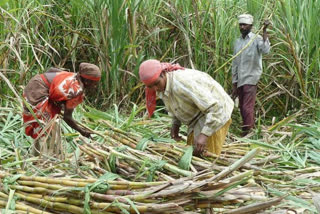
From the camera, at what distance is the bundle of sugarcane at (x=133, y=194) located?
6.82 feet

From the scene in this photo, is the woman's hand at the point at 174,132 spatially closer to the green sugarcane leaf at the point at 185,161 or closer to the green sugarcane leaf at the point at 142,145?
the green sugarcane leaf at the point at 142,145

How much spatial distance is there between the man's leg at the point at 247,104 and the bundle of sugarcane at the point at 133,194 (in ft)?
9.75

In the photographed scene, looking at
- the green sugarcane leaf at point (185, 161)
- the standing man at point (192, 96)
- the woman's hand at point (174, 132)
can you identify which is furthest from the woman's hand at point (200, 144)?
the woman's hand at point (174, 132)

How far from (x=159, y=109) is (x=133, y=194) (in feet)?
9.32

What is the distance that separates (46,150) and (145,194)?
93 cm

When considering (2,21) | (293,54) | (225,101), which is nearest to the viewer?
(225,101)

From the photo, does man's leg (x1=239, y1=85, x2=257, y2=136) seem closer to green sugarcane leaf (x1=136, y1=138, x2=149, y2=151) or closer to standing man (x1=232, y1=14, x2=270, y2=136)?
standing man (x1=232, y1=14, x2=270, y2=136)

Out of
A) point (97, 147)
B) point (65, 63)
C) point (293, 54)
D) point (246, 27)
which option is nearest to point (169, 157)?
point (97, 147)

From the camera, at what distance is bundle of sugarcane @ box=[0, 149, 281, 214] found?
81.9 inches

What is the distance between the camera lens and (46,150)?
2.87 metres

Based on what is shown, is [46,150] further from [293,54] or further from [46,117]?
[293,54]

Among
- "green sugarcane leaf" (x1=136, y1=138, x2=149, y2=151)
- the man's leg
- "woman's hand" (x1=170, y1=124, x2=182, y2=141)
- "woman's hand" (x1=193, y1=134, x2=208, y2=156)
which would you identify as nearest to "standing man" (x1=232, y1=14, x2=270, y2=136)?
the man's leg

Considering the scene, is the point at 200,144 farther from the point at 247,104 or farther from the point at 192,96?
the point at 247,104

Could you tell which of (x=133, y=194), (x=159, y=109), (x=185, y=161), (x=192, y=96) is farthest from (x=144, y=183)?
(x=159, y=109)
